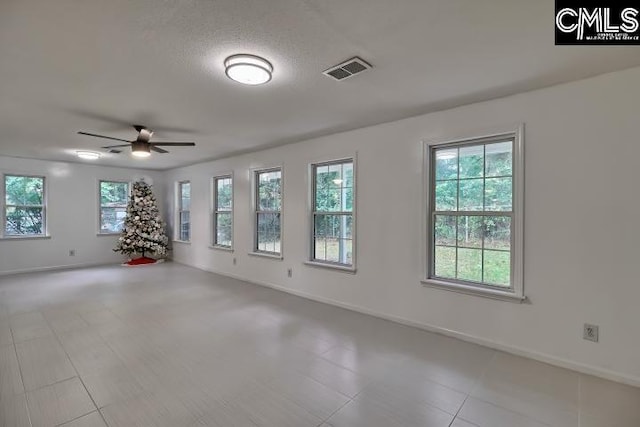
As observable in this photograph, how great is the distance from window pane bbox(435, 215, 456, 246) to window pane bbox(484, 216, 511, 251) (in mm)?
333

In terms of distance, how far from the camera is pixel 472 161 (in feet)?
10.8

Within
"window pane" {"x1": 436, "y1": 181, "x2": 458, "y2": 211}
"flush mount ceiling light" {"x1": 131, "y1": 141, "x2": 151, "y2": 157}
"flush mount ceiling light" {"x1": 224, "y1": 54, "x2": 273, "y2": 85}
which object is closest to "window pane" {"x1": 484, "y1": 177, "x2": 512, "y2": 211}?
"window pane" {"x1": 436, "y1": 181, "x2": 458, "y2": 211}

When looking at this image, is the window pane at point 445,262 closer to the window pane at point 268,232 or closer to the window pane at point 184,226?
the window pane at point 268,232

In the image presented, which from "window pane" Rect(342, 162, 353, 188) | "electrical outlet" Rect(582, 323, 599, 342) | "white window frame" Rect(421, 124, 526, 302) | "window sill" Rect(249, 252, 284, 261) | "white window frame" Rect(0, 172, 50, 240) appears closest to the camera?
"electrical outlet" Rect(582, 323, 599, 342)

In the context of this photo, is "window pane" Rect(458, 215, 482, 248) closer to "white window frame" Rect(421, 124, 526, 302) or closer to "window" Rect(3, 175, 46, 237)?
"white window frame" Rect(421, 124, 526, 302)

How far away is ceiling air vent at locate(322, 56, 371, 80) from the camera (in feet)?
7.55

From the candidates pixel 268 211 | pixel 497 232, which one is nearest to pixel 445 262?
pixel 497 232

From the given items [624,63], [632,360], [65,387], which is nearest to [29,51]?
[65,387]

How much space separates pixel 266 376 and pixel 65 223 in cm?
704

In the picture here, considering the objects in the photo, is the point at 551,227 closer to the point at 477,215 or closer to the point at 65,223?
the point at 477,215

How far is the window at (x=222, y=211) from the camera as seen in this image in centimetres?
644

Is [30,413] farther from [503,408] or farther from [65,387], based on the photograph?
[503,408]

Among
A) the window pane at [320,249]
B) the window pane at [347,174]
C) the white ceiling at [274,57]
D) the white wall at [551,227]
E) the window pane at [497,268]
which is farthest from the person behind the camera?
the window pane at [320,249]

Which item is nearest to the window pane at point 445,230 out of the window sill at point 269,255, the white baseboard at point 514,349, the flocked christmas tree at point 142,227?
the white baseboard at point 514,349
